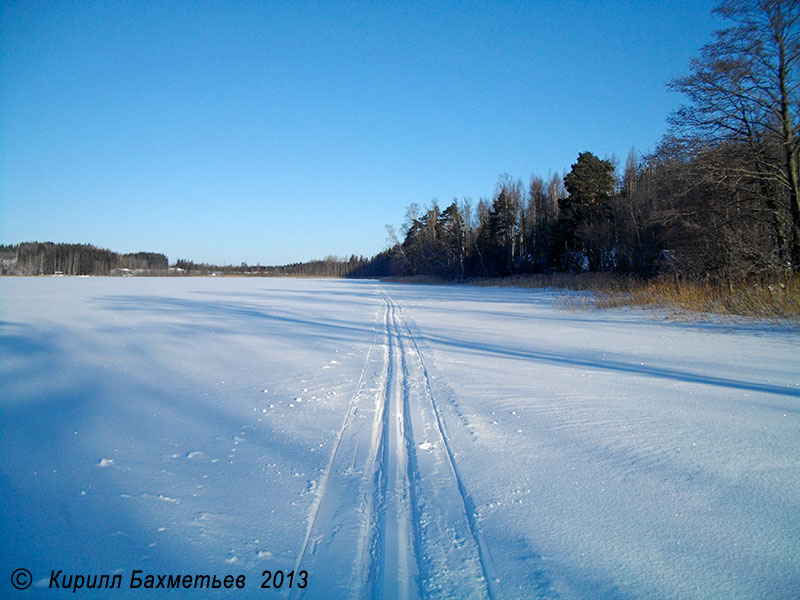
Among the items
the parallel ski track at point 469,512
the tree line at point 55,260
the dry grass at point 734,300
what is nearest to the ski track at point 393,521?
the parallel ski track at point 469,512

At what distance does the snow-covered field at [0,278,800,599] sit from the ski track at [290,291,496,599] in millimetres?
12

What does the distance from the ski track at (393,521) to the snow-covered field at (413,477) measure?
12mm

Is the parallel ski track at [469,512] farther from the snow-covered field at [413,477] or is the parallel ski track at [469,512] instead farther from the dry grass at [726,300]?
the dry grass at [726,300]

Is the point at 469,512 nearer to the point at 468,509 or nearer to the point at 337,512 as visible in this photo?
the point at 468,509

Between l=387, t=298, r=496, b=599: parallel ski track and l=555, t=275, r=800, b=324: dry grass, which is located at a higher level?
l=555, t=275, r=800, b=324: dry grass

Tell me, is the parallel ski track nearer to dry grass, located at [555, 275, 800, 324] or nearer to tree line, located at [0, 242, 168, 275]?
dry grass, located at [555, 275, 800, 324]

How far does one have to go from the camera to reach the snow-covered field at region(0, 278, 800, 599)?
1.70 m

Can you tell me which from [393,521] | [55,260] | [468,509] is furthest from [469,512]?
[55,260]

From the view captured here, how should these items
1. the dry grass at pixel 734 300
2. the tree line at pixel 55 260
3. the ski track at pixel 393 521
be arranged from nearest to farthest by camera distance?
the ski track at pixel 393 521 → the dry grass at pixel 734 300 → the tree line at pixel 55 260

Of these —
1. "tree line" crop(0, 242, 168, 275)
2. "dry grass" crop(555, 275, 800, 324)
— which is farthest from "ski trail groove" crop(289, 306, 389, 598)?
"tree line" crop(0, 242, 168, 275)

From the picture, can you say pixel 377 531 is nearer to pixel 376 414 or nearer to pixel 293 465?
pixel 293 465

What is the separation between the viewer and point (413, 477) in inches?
98.7

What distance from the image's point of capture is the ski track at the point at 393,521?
162 cm

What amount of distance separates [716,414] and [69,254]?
432 ft
